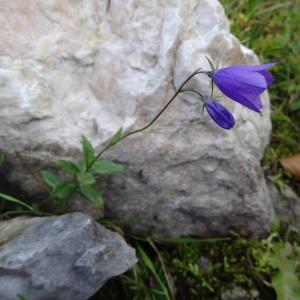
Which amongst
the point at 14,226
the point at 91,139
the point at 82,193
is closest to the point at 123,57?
the point at 91,139

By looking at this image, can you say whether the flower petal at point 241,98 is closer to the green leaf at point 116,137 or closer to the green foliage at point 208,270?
the green leaf at point 116,137

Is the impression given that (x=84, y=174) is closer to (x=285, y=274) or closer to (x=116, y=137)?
(x=116, y=137)

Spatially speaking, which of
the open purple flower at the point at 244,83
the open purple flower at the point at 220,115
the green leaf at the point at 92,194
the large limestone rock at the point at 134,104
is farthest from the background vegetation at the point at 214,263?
the open purple flower at the point at 244,83

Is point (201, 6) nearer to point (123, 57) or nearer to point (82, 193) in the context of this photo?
point (123, 57)

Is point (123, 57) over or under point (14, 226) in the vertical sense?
over

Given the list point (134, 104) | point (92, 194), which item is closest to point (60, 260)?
point (92, 194)

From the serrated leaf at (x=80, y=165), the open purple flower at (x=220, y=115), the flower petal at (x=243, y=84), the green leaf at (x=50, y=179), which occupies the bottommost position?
the green leaf at (x=50, y=179)
